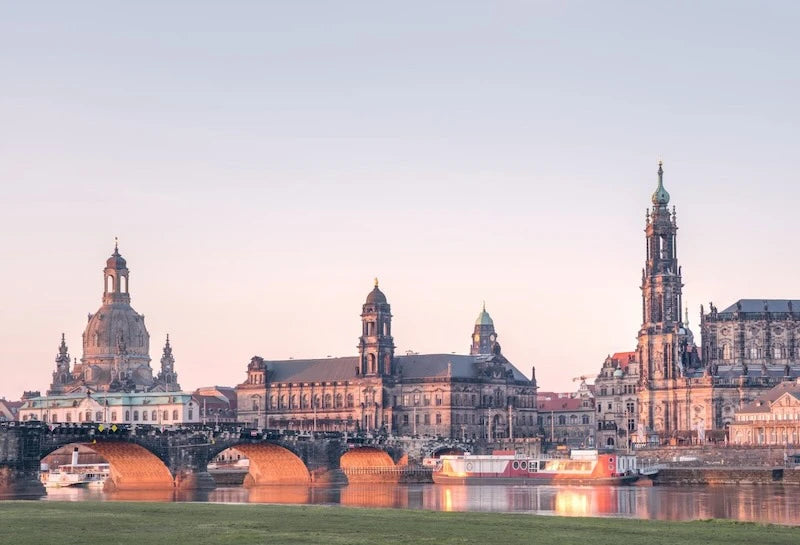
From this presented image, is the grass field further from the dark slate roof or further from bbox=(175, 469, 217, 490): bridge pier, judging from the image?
the dark slate roof

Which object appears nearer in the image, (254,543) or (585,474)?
(254,543)

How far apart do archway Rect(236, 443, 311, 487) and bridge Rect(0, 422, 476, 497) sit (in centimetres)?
10

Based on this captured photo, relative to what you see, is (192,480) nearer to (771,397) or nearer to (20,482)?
(20,482)

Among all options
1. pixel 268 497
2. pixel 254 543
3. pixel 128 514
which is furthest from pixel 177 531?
pixel 268 497

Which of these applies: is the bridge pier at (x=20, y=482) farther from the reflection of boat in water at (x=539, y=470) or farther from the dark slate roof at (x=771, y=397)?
the dark slate roof at (x=771, y=397)

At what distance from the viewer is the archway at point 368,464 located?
16750 cm

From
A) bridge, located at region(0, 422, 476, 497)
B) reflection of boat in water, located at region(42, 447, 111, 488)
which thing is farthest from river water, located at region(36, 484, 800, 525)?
reflection of boat in water, located at region(42, 447, 111, 488)

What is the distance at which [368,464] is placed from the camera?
174 metres

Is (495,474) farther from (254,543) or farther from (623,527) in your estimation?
(254,543)

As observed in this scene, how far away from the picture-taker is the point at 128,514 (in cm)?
6825

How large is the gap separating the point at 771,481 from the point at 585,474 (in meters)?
17.8

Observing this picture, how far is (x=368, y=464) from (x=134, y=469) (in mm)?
38690

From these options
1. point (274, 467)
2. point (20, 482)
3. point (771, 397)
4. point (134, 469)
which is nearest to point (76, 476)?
point (134, 469)

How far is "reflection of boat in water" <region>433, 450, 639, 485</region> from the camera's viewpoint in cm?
14938
